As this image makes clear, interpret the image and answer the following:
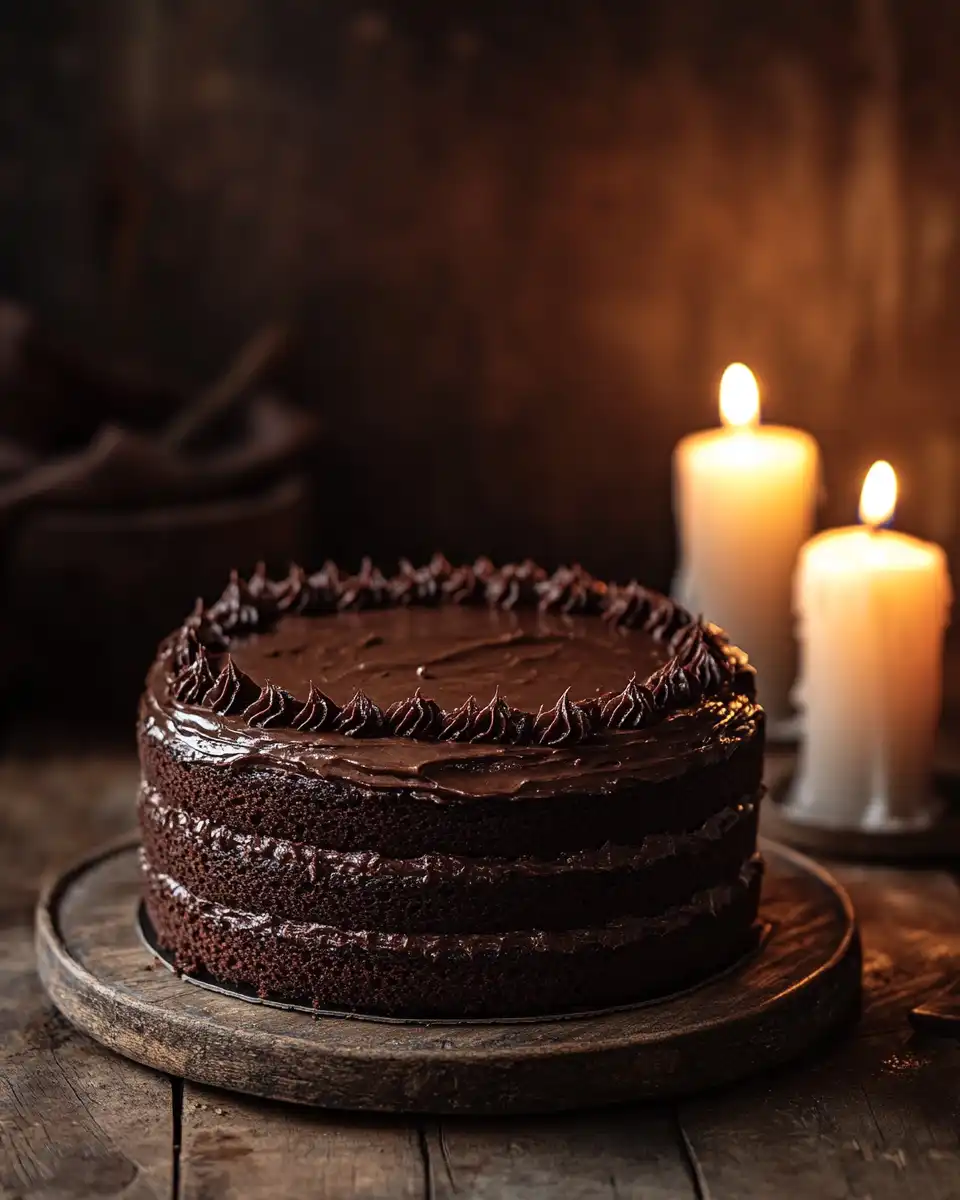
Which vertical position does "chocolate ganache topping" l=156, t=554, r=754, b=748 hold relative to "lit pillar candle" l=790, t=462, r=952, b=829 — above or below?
above

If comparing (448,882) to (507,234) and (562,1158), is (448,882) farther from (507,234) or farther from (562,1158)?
(507,234)

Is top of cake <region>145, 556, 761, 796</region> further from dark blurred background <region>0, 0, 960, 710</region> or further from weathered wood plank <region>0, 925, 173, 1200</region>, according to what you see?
A: dark blurred background <region>0, 0, 960, 710</region>

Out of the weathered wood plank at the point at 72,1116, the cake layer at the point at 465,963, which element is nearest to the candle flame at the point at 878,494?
the cake layer at the point at 465,963

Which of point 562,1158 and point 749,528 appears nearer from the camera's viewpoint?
point 562,1158

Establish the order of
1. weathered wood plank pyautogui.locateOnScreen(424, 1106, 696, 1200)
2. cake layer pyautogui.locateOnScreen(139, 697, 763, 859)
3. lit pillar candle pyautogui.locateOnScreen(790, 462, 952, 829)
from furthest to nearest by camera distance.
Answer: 1. lit pillar candle pyautogui.locateOnScreen(790, 462, 952, 829)
2. cake layer pyautogui.locateOnScreen(139, 697, 763, 859)
3. weathered wood plank pyautogui.locateOnScreen(424, 1106, 696, 1200)

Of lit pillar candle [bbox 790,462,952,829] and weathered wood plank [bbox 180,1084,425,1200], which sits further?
lit pillar candle [bbox 790,462,952,829]

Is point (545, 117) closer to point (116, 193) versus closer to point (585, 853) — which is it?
point (116, 193)

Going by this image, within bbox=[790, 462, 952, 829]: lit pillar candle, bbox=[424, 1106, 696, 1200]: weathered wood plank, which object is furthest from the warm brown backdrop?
bbox=[424, 1106, 696, 1200]: weathered wood plank

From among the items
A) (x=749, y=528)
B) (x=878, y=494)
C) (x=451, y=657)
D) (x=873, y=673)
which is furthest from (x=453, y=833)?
(x=749, y=528)
